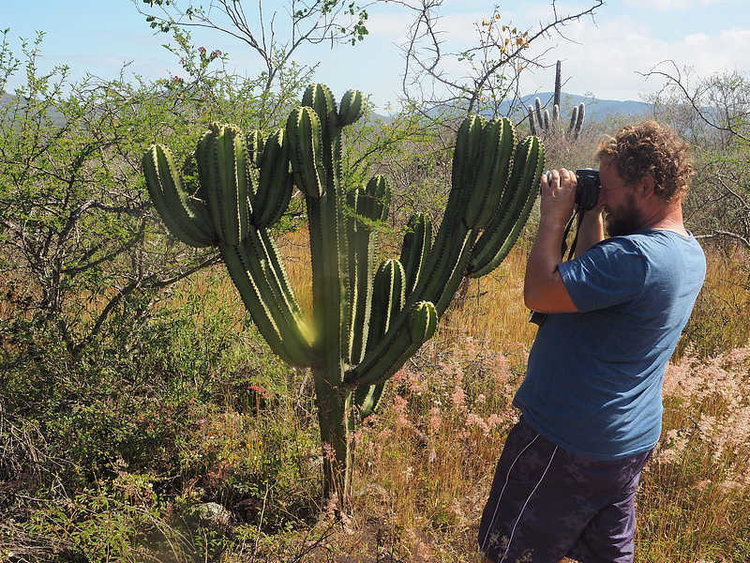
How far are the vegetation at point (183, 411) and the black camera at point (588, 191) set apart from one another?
114cm

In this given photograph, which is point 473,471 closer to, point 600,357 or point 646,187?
point 600,357

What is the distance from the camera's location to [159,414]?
3.77 meters

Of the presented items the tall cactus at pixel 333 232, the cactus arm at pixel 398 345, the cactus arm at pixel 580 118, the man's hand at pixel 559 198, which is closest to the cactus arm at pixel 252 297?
the tall cactus at pixel 333 232

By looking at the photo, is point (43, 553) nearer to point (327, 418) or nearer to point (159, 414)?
point (159, 414)

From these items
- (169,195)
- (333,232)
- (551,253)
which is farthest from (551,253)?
(169,195)

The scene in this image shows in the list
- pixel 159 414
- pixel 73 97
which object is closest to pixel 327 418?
pixel 159 414

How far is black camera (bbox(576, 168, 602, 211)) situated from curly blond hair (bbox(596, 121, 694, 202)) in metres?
0.13

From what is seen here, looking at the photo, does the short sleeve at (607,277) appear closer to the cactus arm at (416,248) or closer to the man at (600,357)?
the man at (600,357)

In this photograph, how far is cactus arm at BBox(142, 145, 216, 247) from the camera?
2.77 m

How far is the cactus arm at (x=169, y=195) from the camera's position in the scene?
2770 mm

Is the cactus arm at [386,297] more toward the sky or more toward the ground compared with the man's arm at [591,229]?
more toward the ground

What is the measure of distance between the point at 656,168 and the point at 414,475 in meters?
2.40

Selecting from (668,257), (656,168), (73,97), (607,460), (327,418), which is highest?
(73,97)

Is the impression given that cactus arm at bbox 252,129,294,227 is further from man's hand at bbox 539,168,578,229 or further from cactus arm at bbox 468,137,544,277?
man's hand at bbox 539,168,578,229
